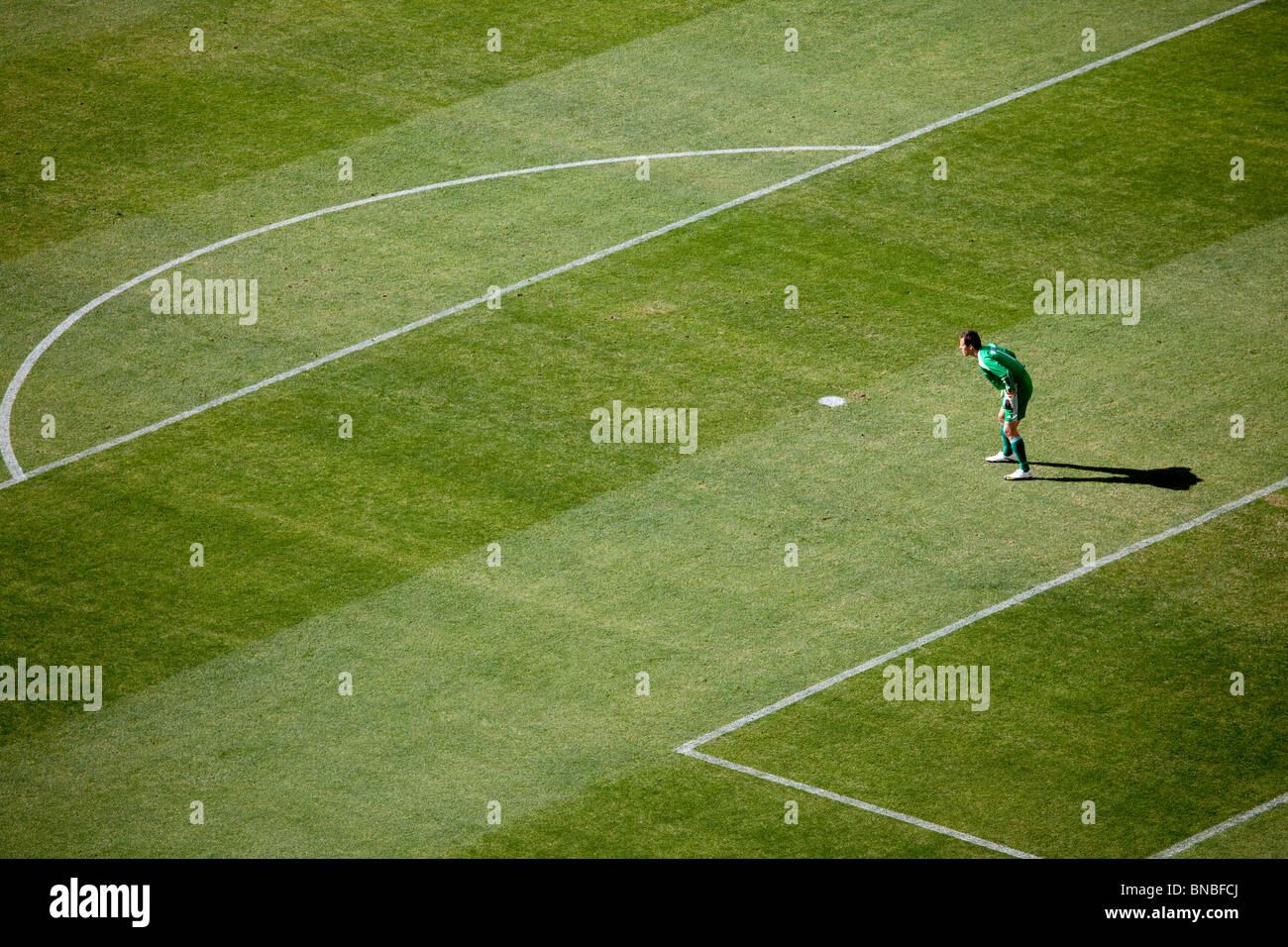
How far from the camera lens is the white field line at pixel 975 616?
57.4 ft

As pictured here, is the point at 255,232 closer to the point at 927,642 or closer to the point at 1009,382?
the point at 1009,382

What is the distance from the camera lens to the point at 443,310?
24750mm

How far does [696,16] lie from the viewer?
32.3m

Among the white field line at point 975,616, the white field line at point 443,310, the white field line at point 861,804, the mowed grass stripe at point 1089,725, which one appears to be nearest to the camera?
the white field line at point 861,804

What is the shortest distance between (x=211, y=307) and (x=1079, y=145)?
1341cm

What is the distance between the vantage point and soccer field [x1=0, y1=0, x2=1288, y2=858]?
1692cm

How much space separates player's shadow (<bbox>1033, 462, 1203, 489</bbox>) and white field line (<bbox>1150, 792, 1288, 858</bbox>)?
5.24 metres

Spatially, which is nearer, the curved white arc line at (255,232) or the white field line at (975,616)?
the white field line at (975,616)

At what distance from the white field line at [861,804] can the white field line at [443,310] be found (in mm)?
9167

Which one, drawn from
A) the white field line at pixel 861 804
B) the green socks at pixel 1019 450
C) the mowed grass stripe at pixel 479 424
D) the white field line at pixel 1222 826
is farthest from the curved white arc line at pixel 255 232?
the white field line at pixel 1222 826

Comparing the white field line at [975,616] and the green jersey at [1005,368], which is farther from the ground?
the green jersey at [1005,368]

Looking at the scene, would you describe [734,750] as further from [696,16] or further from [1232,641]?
[696,16]

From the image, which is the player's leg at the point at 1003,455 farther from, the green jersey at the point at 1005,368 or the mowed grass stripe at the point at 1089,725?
the mowed grass stripe at the point at 1089,725

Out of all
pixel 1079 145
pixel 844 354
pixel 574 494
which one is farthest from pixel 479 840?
pixel 1079 145
